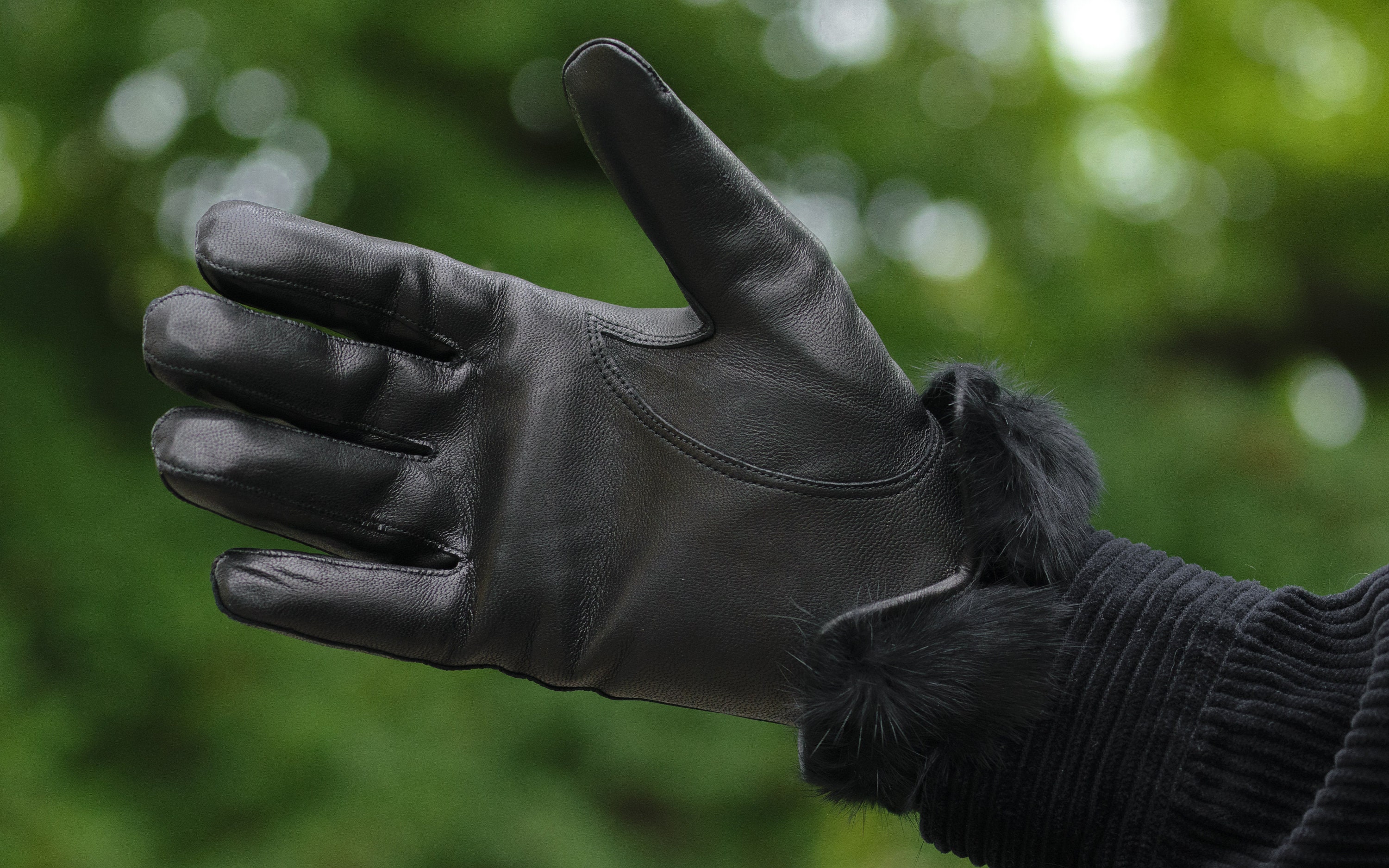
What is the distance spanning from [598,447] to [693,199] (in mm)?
273

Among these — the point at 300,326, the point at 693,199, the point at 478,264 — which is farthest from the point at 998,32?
the point at 300,326

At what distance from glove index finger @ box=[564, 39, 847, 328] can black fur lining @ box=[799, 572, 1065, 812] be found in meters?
0.34

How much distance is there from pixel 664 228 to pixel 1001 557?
480mm

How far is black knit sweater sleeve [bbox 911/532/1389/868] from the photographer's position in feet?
3.03

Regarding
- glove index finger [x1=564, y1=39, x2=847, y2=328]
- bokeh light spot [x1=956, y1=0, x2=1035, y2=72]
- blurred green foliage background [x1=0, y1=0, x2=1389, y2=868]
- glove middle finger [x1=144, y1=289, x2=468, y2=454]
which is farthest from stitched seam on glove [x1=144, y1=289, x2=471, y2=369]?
bokeh light spot [x1=956, y1=0, x2=1035, y2=72]

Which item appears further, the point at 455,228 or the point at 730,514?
the point at 455,228

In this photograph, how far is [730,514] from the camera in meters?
1.08

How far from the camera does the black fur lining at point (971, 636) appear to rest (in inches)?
38.7

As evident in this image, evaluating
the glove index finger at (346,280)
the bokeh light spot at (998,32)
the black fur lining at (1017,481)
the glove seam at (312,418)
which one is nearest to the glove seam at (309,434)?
the glove seam at (312,418)

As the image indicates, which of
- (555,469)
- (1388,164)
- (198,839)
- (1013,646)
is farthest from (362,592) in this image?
(1388,164)

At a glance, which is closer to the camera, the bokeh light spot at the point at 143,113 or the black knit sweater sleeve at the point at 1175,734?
the black knit sweater sleeve at the point at 1175,734

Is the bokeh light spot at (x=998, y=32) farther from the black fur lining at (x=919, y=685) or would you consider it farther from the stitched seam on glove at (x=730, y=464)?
the black fur lining at (x=919, y=685)

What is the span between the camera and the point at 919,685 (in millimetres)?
982

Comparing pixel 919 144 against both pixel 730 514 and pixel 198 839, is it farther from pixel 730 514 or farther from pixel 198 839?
pixel 198 839
